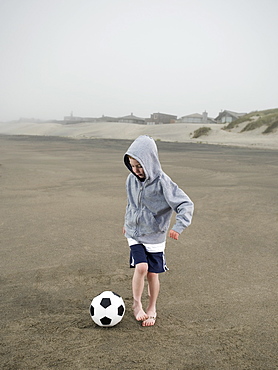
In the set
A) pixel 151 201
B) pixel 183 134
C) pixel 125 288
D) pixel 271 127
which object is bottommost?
pixel 183 134

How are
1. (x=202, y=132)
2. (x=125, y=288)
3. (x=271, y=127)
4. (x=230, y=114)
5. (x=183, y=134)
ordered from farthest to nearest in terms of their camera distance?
1. (x=230, y=114)
2. (x=183, y=134)
3. (x=202, y=132)
4. (x=271, y=127)
5. (x=125, y=288)

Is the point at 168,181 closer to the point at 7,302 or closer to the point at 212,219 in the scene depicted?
the point at 7,302

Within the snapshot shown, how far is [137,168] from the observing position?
2.97 meters

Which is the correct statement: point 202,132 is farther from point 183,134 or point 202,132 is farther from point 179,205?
point 179,205

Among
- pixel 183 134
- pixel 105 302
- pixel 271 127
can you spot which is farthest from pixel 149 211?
pixel 183 134

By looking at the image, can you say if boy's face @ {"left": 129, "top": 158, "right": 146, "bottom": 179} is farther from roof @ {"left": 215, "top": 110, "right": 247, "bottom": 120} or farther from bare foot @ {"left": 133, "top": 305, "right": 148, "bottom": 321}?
roof @ {"left": 215, "top": 110, "right": 247, "bottom": 120}

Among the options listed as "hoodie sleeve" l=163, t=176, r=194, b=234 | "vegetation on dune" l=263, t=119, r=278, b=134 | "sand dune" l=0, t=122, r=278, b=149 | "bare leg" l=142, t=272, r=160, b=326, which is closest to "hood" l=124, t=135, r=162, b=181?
"hoodie sleeve" l=163, t=176, r=194, b=234

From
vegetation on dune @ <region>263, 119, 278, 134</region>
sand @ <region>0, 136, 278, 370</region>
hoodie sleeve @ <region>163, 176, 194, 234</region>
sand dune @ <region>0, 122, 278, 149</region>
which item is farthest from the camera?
vegetation on dune @ <region>263, 119, 278, 134</region>

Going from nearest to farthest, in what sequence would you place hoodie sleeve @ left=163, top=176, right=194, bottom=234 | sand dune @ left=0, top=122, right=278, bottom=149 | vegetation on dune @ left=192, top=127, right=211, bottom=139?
hoodie sleeve @ left=163, top=176, right=194, bottom=234
sand dune @ left=0, top=122, right=278, bottom=149
vegetation on dune @ left=192, top=127, right=211, bottom=139

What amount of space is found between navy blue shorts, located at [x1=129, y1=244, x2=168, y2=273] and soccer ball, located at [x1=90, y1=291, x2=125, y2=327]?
1.18 ft

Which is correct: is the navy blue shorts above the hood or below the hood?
below

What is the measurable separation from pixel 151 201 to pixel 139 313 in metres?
0.98

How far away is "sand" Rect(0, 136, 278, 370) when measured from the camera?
8.63 feet

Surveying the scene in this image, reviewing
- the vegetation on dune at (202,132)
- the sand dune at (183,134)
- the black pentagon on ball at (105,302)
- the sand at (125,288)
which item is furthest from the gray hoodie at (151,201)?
the vegetation on dune at (202,132)
